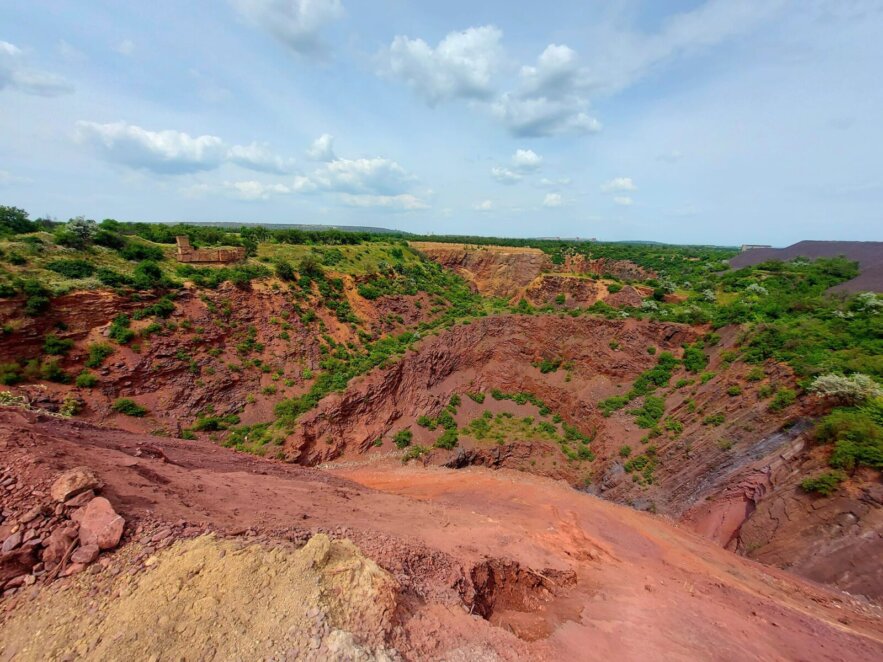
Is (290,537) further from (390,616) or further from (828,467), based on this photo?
(828,467)

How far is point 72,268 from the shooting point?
1780 cm

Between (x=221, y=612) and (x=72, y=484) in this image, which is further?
(x=72, y=484)

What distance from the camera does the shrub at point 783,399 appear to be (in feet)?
47.0

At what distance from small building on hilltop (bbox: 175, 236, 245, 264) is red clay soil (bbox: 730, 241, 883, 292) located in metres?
47.7

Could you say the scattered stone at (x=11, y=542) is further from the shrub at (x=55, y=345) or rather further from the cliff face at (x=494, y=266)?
the cliff face at (x=494, y=266)

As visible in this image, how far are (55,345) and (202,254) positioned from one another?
35.6 feet

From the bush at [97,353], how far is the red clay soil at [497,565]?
16.9 feet

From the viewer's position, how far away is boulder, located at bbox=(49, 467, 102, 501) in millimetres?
5625

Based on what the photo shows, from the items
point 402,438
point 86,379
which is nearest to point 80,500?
point 86,379

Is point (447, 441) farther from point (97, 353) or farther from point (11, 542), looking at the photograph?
point (97, 353)

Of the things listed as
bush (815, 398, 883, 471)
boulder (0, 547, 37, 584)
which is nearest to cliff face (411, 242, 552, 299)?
bush (815, 398, 883, 471)

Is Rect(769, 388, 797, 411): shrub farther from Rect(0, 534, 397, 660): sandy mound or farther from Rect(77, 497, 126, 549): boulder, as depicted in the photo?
Rect(77, 497, 126, 549): boulder

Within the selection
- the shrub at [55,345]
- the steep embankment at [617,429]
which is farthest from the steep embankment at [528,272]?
the shrub at [55,345]

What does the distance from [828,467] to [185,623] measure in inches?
703
